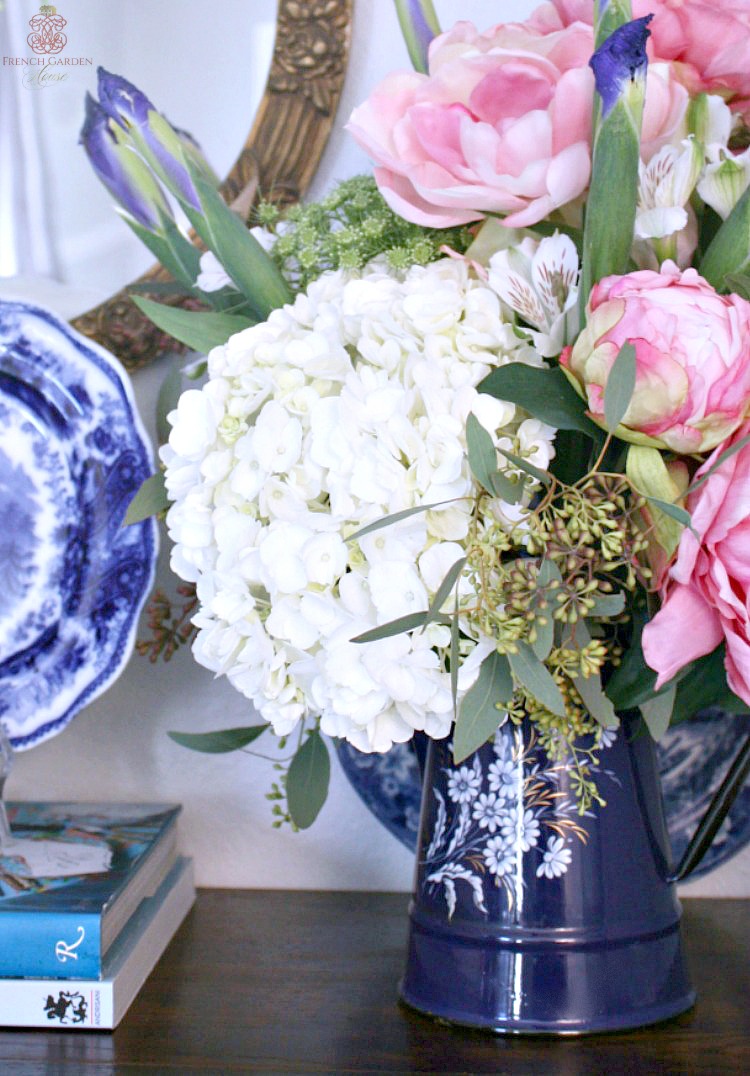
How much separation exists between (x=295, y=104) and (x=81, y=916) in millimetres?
583

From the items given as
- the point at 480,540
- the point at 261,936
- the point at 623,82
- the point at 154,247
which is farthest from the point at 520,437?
the point at 261,936

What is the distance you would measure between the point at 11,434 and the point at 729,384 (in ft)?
1.82

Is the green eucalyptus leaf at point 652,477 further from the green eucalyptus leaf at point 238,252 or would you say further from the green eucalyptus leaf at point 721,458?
the green eucalyptus leaf at point 238,252

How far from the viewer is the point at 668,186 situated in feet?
1.68

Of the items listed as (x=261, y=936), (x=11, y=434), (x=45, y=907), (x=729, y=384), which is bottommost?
(x=261, y=936)

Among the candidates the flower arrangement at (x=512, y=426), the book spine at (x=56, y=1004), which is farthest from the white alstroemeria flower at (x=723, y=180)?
the book spine at (x=56, y=1004)

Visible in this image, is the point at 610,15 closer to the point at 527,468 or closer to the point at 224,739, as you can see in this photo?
the point at 527,468

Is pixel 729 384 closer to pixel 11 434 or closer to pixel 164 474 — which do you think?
pixel 164 474

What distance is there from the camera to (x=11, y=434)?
82 centimetres

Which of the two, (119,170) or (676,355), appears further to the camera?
(119,170)

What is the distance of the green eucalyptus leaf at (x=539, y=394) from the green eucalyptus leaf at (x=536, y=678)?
0.34 feet

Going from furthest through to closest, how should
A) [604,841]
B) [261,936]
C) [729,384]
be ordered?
[261,936] → [604,841] → [729,384]

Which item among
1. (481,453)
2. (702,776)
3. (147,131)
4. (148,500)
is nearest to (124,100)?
(147,131)

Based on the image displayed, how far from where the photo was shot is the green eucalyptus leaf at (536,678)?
18.8 inches
